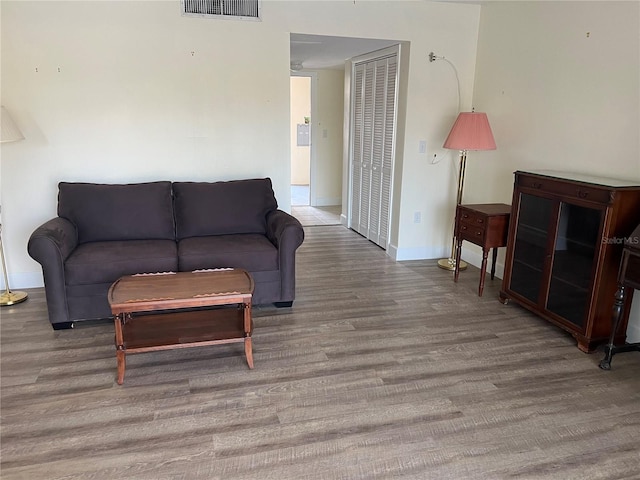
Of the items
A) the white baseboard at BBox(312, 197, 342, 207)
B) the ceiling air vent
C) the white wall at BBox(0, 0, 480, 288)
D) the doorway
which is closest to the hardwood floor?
the white wall at BBox(0, 0, 480, 288)

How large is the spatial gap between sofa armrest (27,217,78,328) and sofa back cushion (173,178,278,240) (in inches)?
33.7

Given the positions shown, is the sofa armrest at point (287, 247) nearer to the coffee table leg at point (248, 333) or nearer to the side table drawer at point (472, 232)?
the coffee table leg at point (248, 333)

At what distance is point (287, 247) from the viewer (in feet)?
11.1

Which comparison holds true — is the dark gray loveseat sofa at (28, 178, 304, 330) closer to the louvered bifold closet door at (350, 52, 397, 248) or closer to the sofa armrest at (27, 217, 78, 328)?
the sofa armrest at (27, 217, 78, 328)

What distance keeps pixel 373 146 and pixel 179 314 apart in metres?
3.16

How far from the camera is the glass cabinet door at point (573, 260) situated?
9.31 ft

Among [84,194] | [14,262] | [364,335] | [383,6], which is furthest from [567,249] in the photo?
[14,262]

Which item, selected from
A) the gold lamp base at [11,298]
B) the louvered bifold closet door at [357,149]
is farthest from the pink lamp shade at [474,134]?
the gold lamp base at [11,298]

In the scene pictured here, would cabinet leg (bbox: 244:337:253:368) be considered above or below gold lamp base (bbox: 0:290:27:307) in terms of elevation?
above

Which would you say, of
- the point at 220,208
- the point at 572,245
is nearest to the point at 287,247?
the point at 220,208

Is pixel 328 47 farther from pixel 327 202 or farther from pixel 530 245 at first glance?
pixel 327 202

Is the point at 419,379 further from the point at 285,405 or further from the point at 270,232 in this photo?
the point at 270,232

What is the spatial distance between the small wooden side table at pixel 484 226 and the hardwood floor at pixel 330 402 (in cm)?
55

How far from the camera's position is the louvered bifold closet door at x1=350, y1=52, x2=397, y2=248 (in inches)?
191
